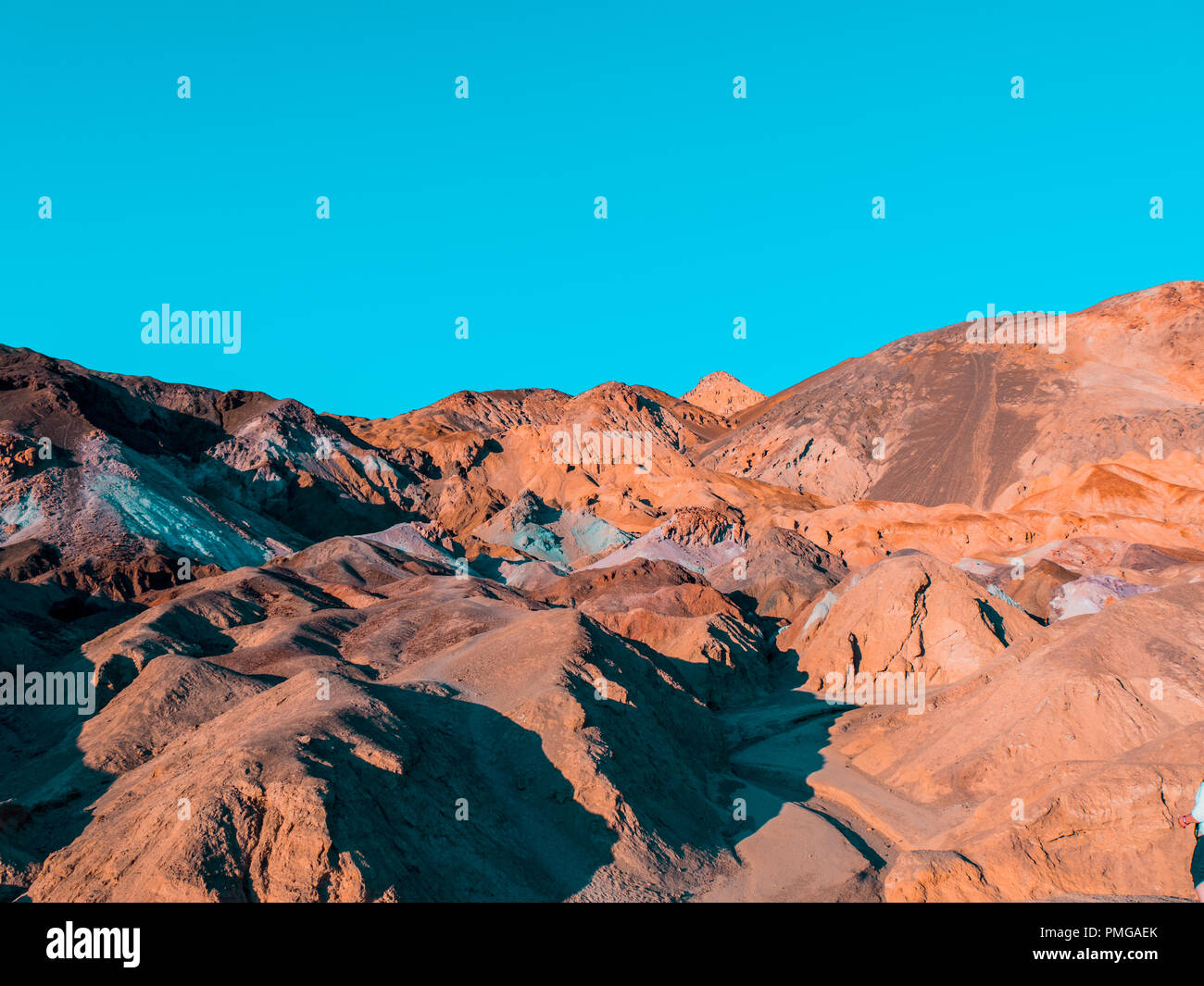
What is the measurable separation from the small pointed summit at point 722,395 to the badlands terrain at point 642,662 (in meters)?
83.2

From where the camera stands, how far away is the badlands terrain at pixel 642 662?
60.9 ft

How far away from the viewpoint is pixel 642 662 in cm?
3136

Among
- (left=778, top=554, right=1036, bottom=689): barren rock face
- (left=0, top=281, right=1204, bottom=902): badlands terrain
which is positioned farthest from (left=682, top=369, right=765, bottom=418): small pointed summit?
(left=778, top=554, right=1036, bottom=689): barren rock face

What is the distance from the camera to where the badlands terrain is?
60.9 ft

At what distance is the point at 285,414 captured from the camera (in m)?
108

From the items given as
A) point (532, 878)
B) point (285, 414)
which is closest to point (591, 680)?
point (532, 878)

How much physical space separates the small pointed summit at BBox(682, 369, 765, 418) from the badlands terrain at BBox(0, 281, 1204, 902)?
83231 mm

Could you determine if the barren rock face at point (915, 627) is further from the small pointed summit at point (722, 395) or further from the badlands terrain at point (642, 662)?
the small pointed summit at point (722, 395)

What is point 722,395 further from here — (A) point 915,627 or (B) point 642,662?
(B) point 642,662

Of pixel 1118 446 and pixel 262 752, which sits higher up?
pixel 1118 446

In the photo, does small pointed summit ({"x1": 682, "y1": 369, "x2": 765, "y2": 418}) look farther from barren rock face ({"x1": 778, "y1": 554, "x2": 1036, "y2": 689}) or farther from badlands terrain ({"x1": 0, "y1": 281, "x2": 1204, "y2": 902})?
barren rock face ({"x1": 778, "y1": 554, "x2": 1036, "y2": 689})

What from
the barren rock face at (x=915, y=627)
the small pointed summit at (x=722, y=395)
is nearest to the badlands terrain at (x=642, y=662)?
the barren rock face at (x=915, y=627)
